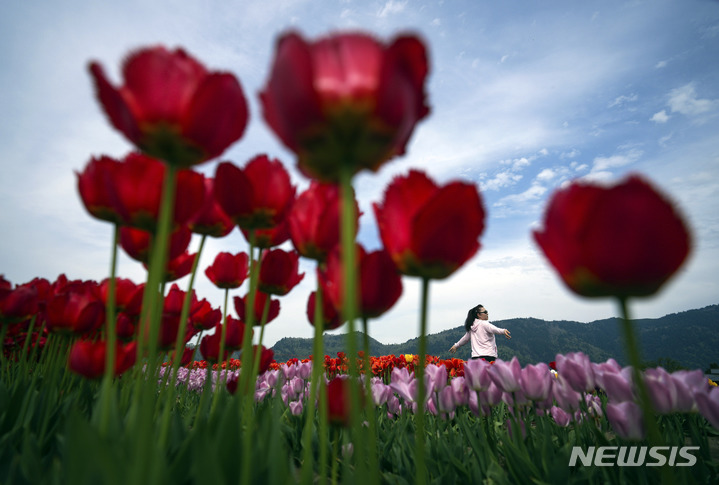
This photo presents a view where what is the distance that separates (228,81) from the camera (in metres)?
0.78

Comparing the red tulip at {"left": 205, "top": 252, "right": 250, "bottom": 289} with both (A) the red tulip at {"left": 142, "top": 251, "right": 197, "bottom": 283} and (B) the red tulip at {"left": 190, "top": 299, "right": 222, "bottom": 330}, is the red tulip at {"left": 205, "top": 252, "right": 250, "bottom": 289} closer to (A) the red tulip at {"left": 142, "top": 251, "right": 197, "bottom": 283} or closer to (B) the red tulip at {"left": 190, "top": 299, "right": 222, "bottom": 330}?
(A) the red tulip at {"left": 142, "top": 251, "right": 197, "bottom": 283}

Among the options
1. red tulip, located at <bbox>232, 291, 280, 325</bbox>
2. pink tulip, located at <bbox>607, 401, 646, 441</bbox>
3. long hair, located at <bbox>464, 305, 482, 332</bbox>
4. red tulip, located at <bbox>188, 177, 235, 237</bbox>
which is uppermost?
long hair, located at <bbox>464, 305, 482, 332</bbox>

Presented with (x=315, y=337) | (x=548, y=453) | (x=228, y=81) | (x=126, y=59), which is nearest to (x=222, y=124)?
(x=228, y=81)

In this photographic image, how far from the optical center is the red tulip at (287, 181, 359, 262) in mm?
940

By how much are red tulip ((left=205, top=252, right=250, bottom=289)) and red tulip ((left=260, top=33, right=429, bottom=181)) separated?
1240 millimetres

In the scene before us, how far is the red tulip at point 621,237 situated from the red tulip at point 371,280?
35 cm

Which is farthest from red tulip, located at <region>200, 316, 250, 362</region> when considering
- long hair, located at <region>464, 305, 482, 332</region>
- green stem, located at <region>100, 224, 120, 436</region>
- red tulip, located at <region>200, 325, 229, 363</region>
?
long hair, located at <region>464, 305, 482, 332</region>

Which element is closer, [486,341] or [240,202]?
[240,202]

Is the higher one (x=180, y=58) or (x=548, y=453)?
(x=180, y=58)

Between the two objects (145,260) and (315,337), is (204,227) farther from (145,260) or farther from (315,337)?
(315,337)

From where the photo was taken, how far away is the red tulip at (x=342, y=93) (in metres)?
0.56

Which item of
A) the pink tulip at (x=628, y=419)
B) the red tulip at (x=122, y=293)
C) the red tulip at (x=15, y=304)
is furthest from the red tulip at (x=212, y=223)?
the pink tulip at (x=628, y=419)

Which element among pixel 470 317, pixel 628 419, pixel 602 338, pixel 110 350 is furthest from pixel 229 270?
pixel 602 338

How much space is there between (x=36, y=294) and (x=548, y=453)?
9.13 feet
